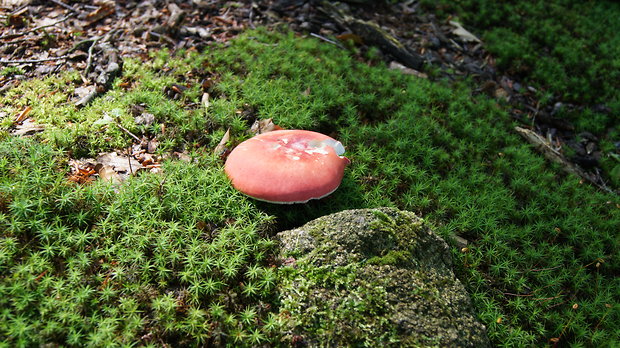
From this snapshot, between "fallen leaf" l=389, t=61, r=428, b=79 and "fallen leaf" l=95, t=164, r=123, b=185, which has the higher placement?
"fallen leaf" l=95, t=164, r=123, b=185

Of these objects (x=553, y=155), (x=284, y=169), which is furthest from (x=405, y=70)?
(x=284, y=169)

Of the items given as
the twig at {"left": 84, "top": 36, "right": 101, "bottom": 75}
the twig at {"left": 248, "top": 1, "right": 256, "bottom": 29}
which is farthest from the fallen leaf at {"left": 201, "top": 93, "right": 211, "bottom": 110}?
the twig at {"left": 248, "top": 1, "right": 256, "bottom": 29}

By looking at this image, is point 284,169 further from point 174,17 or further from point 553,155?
point 553,155

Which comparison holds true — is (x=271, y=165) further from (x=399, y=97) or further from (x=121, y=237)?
(x=399, y=97)

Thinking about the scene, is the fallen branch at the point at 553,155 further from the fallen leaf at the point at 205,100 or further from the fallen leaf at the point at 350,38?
the fallen leaf at the point at 205,100

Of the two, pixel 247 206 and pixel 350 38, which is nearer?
pixel 247 206

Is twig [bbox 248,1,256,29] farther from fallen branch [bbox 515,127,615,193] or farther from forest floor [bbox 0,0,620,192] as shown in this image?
fallen branch [bbox 515,127,615,193]

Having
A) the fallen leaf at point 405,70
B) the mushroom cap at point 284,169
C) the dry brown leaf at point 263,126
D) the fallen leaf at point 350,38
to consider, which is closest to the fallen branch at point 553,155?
the fallen leaf at point 405,70
